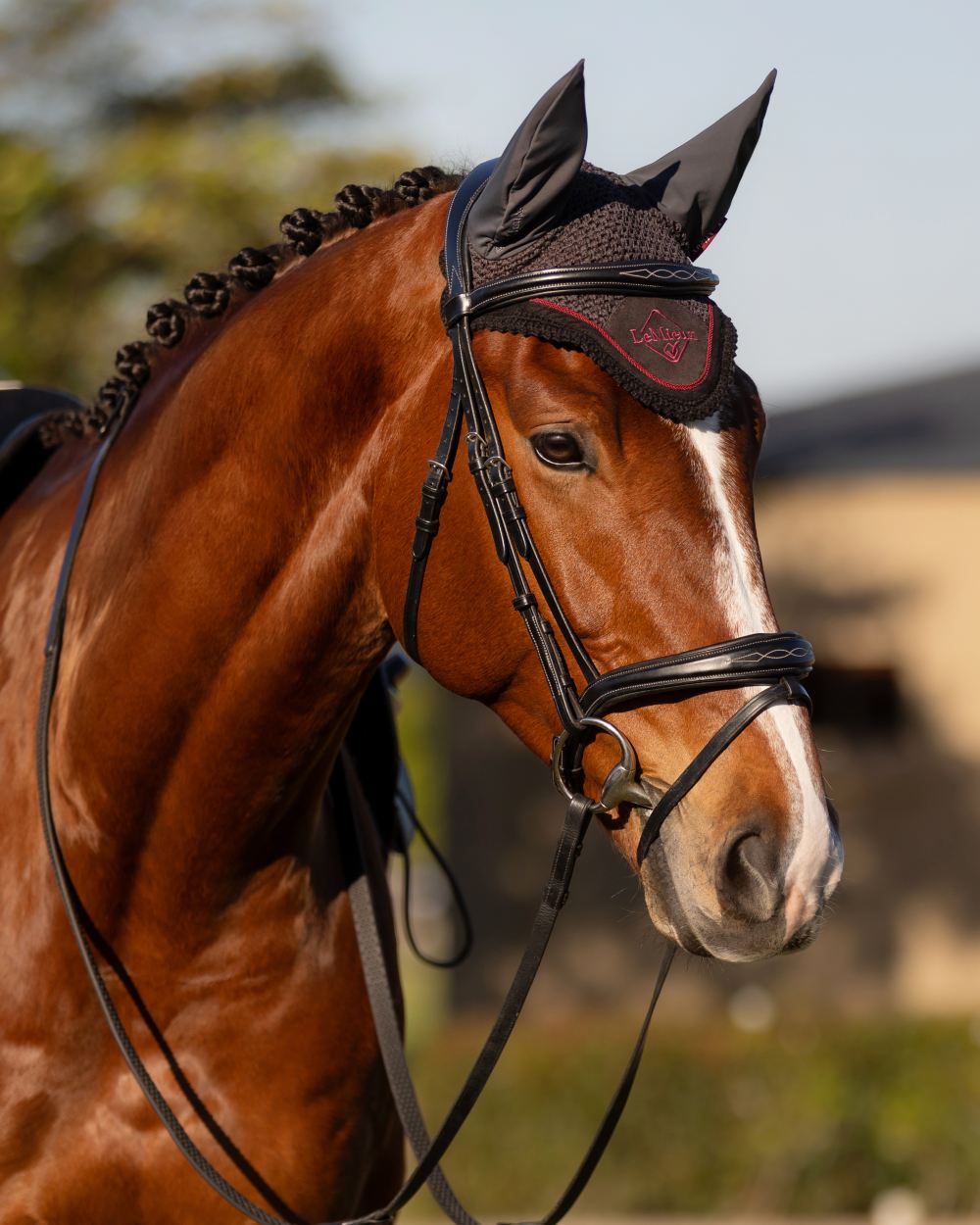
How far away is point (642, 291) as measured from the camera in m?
2.31

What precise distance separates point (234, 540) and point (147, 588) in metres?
0.19

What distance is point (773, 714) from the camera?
6.95 feet

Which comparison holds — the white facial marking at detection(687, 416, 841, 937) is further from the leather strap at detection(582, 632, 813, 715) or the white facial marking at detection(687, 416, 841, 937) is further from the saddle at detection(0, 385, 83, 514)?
the saddle at detection(0, 385, 83, 514)

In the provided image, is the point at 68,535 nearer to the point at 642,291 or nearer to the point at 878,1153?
the point at 642,291

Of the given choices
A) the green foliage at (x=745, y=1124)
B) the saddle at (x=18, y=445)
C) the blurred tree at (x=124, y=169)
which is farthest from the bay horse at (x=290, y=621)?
the blurred tree at (x=124, y=169)

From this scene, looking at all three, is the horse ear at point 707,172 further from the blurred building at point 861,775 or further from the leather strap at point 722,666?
the blurred building at point 861,775

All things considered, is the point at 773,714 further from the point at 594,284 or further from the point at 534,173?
the point at 534,173

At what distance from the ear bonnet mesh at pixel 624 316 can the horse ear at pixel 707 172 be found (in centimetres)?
9

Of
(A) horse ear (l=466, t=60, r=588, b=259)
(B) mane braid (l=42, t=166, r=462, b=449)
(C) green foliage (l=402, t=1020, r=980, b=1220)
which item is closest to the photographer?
(A) horse ear (l=466, t=60, r=588, b=259)

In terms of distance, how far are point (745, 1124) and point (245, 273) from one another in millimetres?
5275

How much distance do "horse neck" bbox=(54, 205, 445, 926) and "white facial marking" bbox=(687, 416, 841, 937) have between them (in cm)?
50

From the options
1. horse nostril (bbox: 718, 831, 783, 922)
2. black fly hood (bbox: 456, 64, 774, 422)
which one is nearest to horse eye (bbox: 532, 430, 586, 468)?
black fly hood (bbox: 456, 64, 774, 422)

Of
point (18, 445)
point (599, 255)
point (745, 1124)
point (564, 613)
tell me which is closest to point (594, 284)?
point (599, 255)

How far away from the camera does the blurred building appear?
11766mm
